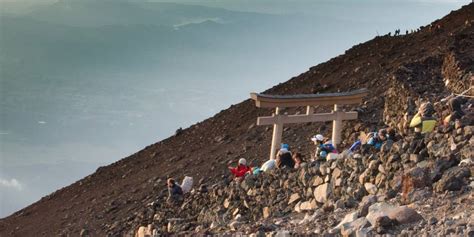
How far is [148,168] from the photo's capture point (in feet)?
91.5

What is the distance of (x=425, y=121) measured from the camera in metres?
15.4

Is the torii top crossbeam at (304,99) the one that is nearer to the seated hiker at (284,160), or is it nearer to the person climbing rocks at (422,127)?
the seated hiker at (284,160)

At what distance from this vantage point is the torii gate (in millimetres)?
21469

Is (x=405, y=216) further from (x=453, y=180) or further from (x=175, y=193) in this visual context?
(x=175, y=193)

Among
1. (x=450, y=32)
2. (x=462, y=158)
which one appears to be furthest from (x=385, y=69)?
(x=462, y=158)

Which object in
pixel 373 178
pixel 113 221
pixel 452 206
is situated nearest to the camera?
pixel 452 206

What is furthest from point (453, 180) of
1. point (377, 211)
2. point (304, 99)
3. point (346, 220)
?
point (304, 99)

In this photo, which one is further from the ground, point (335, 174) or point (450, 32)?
point (450, 32)

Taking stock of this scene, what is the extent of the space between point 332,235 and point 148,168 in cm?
1642

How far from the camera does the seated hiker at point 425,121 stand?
15.3 metres

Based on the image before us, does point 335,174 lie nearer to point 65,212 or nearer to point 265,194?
point 265,194

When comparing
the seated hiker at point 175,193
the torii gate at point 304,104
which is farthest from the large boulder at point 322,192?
the torii gate at point 304,104

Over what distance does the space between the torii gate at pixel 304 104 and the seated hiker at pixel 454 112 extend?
585cm

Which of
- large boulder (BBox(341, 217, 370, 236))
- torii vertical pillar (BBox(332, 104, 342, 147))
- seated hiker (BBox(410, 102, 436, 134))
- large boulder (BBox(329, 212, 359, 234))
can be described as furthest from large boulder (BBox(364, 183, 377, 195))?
torii vertical pillar (BBox(332, 104, 342, 147))
